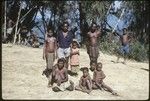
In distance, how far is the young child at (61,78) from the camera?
38.2ft

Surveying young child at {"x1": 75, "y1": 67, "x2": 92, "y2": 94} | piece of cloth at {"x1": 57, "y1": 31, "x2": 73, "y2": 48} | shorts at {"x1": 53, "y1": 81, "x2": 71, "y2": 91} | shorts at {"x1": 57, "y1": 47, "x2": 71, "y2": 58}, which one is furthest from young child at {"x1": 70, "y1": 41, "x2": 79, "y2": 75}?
shorts at {"x1": 53, "y1": 81, "x2": 71, "y2": 91}

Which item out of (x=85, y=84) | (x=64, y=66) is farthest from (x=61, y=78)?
(x=85, y=84)

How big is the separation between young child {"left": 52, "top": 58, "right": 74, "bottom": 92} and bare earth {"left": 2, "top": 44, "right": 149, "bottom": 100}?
0.65ft

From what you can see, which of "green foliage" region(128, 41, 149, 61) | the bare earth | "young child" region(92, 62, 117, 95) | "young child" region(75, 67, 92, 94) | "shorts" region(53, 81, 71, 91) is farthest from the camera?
"green foliage" region(128, 41, 149, 61)

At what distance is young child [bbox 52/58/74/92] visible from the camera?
11649 millimetres

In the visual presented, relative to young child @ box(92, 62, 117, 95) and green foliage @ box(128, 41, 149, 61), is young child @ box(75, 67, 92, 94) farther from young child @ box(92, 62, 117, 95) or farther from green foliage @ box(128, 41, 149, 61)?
green foliage @ box(128, 41, 149, 61)

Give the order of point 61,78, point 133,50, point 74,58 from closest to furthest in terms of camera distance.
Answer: point 61,78 < point 74,58 < point 133,50

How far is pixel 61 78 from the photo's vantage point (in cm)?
1185

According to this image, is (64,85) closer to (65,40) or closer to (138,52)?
(65,40)

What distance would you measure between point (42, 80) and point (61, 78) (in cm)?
108

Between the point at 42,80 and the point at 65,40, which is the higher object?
the point at 65,40

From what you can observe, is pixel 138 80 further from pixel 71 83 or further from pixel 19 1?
pixel 19 1

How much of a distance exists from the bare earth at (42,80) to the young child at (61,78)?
0.20 metres

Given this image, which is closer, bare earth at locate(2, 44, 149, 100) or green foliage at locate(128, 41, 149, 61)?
bare earth at locate(2, 44, 149, 100)
